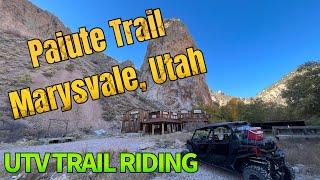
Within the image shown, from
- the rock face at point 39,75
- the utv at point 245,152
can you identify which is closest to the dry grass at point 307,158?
the utv at point 245,152

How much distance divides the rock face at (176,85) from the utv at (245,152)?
2292 inches

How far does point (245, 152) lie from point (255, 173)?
2.20ft

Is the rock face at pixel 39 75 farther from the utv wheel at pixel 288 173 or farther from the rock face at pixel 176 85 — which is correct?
the utv wheel at pixel 288 173

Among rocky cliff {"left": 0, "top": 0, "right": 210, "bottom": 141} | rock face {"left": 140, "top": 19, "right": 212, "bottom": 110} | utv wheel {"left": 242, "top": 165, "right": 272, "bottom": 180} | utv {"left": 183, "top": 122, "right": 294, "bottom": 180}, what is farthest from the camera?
rock face {"left": 140, "top": 19, "right": 212, "bottom": 110}

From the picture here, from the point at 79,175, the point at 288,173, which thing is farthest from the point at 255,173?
the point at 79,175

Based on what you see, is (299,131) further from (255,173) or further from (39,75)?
(39,75)

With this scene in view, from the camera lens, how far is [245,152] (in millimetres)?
7516

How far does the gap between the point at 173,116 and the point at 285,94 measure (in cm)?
1782

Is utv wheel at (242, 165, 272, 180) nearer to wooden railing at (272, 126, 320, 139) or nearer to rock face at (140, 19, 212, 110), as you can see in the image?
wooden railing at (272, 126, 320, 139)

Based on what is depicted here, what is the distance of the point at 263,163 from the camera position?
284 inches

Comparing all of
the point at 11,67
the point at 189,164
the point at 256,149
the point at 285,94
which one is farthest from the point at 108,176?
the point at 11,67

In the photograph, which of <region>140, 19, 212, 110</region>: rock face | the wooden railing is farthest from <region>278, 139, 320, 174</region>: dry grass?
<region>140, 19, 212, 110</region>: rock face

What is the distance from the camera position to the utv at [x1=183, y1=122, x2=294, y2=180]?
7.10 metres

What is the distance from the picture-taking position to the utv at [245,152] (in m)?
7.10
